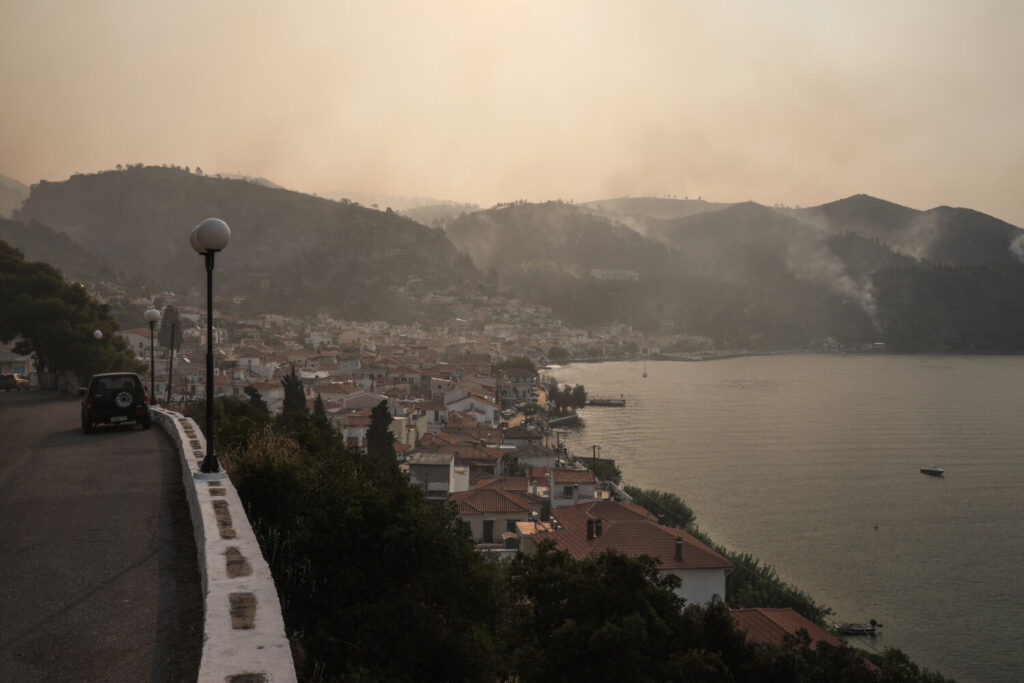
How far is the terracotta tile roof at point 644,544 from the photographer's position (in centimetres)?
1750

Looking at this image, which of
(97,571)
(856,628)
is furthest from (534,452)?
(97,571)

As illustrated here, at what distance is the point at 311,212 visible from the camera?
5212 inches

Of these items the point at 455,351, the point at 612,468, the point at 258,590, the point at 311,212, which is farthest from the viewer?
the point at 311,212

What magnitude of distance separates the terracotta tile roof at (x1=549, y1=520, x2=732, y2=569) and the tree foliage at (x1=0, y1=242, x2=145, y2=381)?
12193mm

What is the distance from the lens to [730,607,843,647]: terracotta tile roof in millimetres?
14359

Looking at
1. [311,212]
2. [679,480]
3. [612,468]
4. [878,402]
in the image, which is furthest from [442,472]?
[311,212]

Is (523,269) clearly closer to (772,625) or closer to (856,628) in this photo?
(856,628)

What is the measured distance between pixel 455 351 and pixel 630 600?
7150 centimetres

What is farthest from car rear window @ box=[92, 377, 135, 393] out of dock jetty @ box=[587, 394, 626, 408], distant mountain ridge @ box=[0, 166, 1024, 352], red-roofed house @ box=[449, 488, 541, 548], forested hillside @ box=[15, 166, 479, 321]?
forested hillside @ box=[15, 166, 479, 321]

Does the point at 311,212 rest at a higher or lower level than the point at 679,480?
higher

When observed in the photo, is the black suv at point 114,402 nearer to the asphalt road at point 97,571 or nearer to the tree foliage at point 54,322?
the asphalt road at point 97,571

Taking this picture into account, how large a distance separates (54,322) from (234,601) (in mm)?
18341

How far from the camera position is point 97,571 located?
13.0ft

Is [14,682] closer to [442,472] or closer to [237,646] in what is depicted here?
[237,646]
